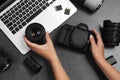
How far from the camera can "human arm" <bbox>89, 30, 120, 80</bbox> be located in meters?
1.13

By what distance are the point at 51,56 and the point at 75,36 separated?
12cm

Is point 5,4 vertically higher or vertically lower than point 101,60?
higher

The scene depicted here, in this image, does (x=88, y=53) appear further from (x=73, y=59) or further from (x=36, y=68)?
(x=36, y=68)

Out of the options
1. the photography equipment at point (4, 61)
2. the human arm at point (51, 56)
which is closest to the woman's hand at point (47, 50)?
the human arm at point (51, 56)

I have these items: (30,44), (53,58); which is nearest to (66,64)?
(53,58)

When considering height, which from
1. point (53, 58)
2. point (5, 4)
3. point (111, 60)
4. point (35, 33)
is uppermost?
point (5, 4)

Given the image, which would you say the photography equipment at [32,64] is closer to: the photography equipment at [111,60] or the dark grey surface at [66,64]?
the dark grey surface at [66,64]

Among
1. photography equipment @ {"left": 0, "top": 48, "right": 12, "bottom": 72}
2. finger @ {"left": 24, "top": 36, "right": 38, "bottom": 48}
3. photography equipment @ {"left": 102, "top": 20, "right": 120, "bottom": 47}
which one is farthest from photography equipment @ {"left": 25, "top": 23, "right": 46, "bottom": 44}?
photography equipment @ {"left": 102, "top": 20, "right": 120, "bottom": 47}

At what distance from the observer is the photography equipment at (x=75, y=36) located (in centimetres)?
113

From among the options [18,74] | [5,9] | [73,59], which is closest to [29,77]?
[18,74]

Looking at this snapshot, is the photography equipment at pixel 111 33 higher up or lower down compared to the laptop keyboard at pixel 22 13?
lower down

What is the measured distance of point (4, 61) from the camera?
1.13 m

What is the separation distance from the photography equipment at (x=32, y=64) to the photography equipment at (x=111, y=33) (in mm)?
281

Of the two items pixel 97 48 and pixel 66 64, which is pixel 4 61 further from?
pixel 97 48
